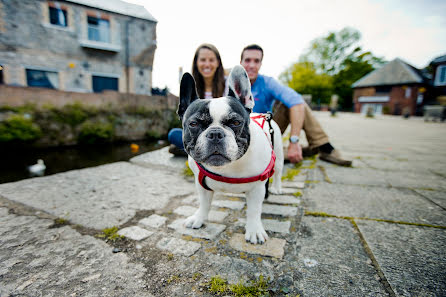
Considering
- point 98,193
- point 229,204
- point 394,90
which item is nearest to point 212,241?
point 229,204

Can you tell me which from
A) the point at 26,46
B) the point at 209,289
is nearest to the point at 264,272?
the point at 209,289

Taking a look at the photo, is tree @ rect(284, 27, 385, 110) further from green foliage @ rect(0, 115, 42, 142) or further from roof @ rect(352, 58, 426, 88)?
green foliage @ rect(0, 115, 42, 142)

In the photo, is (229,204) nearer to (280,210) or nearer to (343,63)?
(280,210)

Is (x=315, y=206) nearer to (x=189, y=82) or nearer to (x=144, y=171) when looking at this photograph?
(x=189, y=82)

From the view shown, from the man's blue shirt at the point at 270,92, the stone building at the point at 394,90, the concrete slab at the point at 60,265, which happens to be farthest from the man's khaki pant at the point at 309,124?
the stone building at the point at 394,90

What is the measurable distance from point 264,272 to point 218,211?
2.84 feet

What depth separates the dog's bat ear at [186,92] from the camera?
1.55 m

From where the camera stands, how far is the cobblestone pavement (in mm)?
A: 1153

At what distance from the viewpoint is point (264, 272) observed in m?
1.25

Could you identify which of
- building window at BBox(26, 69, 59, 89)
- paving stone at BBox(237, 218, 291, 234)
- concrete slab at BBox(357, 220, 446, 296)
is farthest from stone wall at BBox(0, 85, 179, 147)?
concrete slab at BBox(357, 220, 446, 296)

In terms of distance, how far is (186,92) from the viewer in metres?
1.60

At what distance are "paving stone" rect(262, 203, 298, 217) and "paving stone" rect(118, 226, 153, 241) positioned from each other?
3.38 feet

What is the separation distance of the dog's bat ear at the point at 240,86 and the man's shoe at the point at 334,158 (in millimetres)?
2744

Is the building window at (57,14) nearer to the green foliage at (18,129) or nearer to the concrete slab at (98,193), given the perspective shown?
the concrete slab at (98,193)
